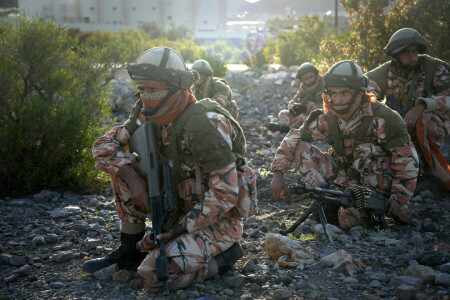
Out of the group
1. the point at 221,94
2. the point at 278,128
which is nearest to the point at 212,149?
the point at 221,94

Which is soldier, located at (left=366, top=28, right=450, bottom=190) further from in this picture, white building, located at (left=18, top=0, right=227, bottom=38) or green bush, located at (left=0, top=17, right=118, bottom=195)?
white building, located at (left=18, top=0, right=227, bottom=38)

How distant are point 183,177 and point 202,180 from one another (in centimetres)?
17

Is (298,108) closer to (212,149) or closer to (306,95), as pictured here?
(306,95)

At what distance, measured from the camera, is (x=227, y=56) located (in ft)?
99.6

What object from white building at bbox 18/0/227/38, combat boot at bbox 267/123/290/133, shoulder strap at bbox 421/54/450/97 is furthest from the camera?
white building at bbox 18/0/227/38

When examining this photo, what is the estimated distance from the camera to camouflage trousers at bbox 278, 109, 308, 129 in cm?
888

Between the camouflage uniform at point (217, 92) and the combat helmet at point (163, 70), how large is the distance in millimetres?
4095

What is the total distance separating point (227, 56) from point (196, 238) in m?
27.7

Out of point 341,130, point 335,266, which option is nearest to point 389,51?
point 341,130

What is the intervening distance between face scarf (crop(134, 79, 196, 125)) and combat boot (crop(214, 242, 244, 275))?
950 millimetres

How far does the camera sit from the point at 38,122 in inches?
231

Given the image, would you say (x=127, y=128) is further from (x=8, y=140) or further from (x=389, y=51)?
(x=389, y=51)

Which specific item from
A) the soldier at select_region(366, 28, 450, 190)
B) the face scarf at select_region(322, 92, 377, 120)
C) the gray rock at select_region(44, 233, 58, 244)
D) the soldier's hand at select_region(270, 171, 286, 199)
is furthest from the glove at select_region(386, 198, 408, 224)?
the gray rock at select_region(44, 233, 58, 244)

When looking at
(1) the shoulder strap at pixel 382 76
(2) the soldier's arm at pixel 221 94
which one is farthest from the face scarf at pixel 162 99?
(2) the soldier's arm at pixel 221 94
